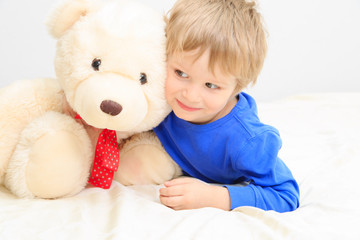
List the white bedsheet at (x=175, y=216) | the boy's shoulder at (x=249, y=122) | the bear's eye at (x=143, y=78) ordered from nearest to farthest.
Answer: the white bedsheet at (x=175, y=216) < the bear's eye at (x=143, y=78) < the boy's shoulder at (x=249, y=122)

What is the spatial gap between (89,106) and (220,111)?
366 millimetres

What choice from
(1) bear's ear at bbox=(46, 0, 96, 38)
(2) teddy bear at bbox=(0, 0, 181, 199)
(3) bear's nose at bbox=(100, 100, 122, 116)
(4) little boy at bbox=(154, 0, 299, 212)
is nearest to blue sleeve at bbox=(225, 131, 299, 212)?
(4) little boy at bbox=(154, 0, 299, 212)

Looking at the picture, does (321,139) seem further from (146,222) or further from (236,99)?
(146,222)

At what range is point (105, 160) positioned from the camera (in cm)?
100

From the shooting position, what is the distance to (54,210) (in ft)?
2.81

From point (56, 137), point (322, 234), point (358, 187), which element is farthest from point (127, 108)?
point (358, 187)

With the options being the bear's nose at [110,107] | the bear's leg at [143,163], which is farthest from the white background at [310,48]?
the bear's nose at [110,107]

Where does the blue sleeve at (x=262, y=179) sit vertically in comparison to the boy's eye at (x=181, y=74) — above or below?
below

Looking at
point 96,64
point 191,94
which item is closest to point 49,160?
point 96,64

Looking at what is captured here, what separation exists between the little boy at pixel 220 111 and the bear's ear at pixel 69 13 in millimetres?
189

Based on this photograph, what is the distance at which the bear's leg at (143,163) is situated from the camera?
3.51 feet

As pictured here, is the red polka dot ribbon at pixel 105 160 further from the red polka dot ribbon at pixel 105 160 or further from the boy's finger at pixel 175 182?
the boy's finger at pixel 175 182

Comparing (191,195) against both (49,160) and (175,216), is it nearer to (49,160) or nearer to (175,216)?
(175,216)

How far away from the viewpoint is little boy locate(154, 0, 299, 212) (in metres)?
0.90
